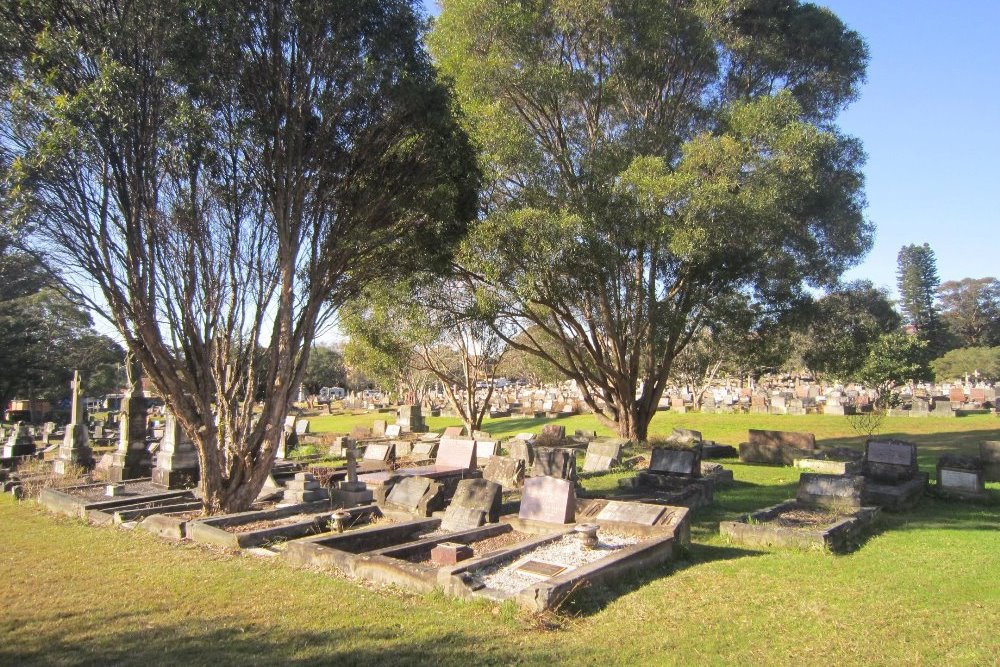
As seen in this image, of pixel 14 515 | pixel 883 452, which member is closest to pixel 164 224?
pixel 14 515

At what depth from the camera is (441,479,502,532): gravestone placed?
31.4 ft

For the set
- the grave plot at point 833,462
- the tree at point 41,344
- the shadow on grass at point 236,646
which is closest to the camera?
the shadow on grass at point 236,646

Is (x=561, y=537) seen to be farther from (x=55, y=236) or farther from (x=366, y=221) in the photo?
(x=55, y=236)

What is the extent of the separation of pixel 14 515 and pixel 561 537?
31.7 feet

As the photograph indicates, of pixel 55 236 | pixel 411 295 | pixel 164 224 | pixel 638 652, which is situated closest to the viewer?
pixel 638 652

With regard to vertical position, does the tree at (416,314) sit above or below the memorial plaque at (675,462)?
above

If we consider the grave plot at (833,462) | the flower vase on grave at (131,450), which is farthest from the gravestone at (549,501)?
the flower vase on grave at (131,450)

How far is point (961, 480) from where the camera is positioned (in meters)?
12.0

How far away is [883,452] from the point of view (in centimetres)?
1302

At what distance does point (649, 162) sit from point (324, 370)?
56.8 metres

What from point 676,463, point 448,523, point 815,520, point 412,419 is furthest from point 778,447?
point 412,419

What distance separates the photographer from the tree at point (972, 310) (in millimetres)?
71500

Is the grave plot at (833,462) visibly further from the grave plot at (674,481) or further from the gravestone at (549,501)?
the gravestone at (549,501)

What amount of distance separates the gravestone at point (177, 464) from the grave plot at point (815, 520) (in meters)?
10.7
